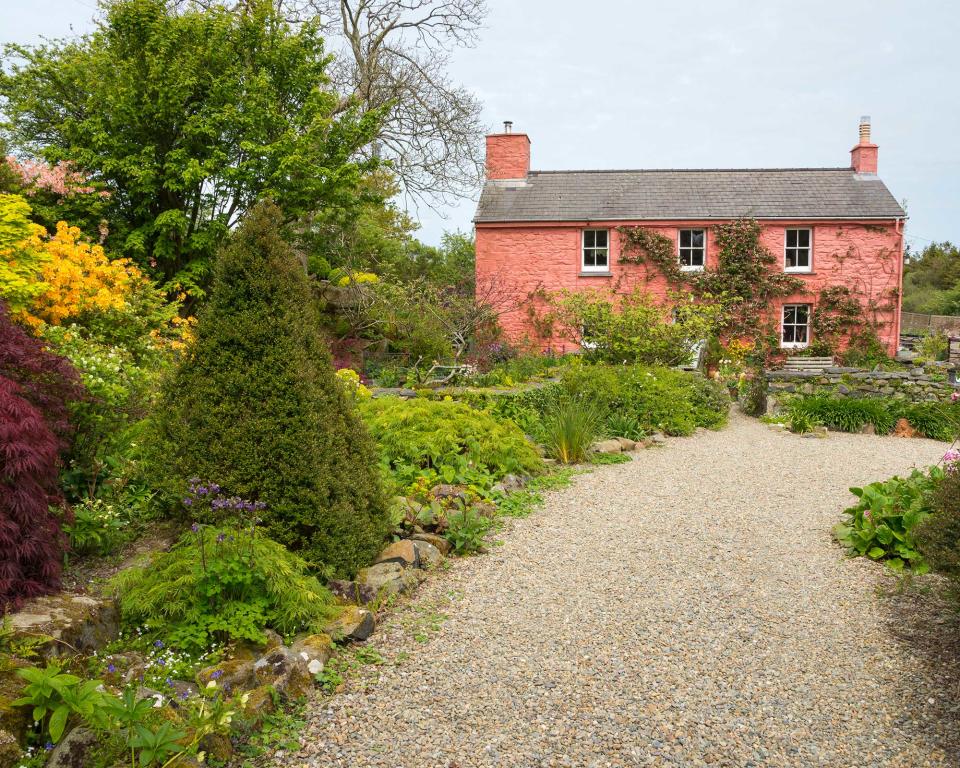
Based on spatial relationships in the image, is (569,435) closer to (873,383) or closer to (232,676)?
(232,676)

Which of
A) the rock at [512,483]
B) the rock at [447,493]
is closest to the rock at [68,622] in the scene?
the rock at [447,493]

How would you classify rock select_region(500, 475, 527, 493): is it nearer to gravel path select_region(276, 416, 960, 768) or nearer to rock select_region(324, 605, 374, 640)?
gravel path select_region(276, 416, 960, 768)

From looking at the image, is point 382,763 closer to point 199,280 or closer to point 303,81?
point 199,280

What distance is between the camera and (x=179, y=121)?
13.4 metres

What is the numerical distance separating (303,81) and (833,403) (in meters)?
11.5

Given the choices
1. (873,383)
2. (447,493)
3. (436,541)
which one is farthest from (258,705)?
(873,383)

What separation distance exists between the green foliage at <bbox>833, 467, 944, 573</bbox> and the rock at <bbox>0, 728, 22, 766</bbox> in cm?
522

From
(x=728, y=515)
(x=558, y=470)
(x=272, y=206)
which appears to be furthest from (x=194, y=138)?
(x=728, y=515)

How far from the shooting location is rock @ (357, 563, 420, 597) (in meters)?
4.53

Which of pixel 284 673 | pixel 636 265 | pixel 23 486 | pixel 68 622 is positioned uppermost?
pixel 636 265

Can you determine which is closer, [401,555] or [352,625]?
[352,625]

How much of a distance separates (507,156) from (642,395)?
1258 centimetres

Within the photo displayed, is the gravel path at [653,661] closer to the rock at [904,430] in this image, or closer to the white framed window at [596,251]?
the rock at [904,430]

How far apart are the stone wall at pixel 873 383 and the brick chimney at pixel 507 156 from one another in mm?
10366
